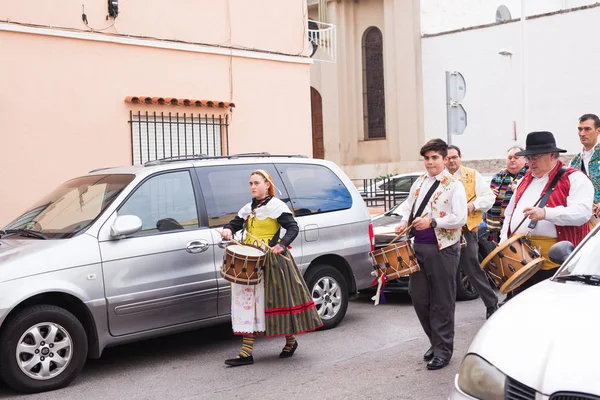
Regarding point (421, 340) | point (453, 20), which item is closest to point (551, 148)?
point (421, 340)

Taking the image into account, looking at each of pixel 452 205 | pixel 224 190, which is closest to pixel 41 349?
A: pixel 224 190

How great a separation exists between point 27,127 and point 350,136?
55.4ft

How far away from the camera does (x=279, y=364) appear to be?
6.93 metres

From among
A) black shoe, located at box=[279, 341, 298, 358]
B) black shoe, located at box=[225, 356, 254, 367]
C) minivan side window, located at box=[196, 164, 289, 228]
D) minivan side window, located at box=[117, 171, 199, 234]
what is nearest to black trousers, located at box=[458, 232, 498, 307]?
minivan side window, located at box=[196, 164, 289, 228]

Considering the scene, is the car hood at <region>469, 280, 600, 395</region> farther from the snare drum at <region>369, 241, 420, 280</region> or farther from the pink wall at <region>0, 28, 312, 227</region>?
the pink wall at <region>0, 28, 312, 227</region>

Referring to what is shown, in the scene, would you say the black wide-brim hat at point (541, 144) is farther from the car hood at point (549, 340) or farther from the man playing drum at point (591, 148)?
the man playing drum at point (591, 148)

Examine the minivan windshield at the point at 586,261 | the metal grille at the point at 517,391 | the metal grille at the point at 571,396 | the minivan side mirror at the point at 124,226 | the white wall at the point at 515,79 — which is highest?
the white wall at the point at 515,79

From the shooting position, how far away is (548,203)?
5656mm

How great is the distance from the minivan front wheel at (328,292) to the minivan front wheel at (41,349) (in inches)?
103

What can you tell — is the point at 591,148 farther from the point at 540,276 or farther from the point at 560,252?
the point at 560,252

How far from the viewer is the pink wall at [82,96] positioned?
1134 cm

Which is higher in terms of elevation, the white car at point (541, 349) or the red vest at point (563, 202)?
the red vest at point (563, 202)

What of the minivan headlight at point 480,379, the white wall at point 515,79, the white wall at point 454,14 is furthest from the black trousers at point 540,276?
the white wall at point 454,14

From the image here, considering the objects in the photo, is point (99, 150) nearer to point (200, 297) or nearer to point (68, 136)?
point (68, 136)
